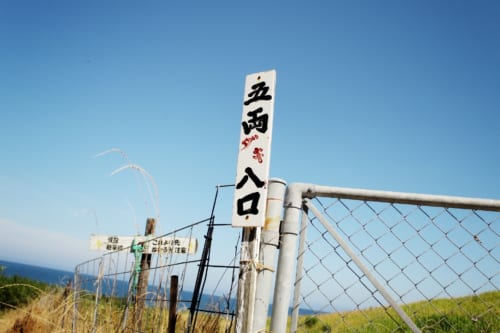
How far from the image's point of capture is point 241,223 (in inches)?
69.7

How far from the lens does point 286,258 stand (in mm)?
1667

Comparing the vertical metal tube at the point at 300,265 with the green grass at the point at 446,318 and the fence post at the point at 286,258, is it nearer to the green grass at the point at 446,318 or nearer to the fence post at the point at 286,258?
the fence post at the point at 286,258

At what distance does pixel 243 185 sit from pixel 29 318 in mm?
5803

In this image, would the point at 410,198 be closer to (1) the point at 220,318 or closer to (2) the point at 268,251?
(2) the point at 268,251

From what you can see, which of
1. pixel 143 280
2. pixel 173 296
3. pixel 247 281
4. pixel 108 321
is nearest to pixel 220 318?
pixel 173 296

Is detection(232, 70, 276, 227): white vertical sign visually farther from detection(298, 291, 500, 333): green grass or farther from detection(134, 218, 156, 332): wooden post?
detection(134, 218, 156, 332): wooden post

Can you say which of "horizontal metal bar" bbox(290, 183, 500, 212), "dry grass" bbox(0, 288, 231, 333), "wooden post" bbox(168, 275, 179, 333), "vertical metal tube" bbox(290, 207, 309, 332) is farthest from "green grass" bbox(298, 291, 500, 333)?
"horizontal metal bar" bbox(290, 183, 500, 212)

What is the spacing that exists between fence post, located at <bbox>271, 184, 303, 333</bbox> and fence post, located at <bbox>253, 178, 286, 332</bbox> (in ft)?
0.11

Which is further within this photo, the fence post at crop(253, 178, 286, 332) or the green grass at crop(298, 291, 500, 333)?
the green grass at crop(298, 291, 500, 333)

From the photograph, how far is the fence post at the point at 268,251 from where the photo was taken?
1.67m

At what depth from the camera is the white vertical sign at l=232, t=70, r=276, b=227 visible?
69.3 inches

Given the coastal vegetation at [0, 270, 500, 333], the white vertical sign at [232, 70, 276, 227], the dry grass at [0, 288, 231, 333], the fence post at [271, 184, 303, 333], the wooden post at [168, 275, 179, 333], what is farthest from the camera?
Result: the dry grass at [0, 288, 231, 333]

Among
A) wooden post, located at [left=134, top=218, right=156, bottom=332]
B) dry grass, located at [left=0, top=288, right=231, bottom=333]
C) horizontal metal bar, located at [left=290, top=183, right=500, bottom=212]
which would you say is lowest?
dry grass, located at [left=0, top=288, right=231, bottom=333]

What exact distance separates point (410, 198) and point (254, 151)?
0.76 metres
